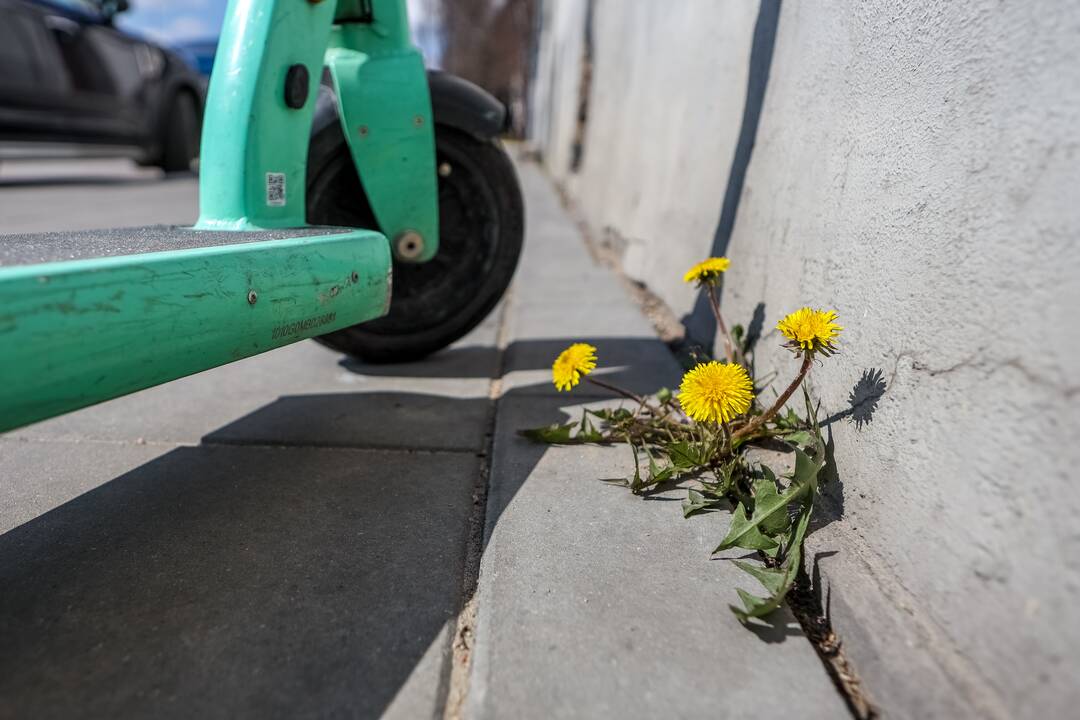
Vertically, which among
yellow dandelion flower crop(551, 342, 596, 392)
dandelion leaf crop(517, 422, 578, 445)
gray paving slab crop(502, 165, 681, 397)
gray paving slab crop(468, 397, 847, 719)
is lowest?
gray paving slab crop(468, 397, 847, 719)

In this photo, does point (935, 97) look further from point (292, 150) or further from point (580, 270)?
point (580, 270)

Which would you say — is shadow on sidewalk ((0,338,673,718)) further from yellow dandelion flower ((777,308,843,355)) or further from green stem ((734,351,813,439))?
yellow dandelion flower ((777,308,843,355))

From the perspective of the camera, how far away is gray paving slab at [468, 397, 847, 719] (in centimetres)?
78

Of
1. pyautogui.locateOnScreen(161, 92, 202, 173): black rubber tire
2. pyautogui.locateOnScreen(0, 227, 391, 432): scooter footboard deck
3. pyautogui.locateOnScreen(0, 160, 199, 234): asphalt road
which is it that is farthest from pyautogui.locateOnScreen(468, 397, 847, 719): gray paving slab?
pyautogui.locateOnScreen(161, 92, 202, 173): black rubber tire

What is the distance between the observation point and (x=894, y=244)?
1.00 m

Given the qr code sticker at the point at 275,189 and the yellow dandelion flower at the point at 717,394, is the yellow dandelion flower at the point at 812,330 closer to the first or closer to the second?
the yellow dandelion flower at the point at 717,394

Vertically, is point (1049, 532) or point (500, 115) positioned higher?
point (500, 115)

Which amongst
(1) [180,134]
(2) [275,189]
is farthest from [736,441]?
(1) [180,134]

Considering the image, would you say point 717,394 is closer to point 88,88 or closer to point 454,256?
point 454,256

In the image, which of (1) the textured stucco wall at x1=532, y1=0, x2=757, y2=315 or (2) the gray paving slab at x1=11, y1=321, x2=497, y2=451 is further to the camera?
(1) the textured stucco wall at x1=532, y1=0, x2=757, y2=315

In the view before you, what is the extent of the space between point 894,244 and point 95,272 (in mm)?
1089

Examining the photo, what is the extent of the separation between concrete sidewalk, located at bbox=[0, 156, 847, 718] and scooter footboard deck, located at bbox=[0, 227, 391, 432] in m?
0.29

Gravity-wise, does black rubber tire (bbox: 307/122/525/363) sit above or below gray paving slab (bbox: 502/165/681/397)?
above

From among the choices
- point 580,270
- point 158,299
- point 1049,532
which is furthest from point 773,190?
point 580,270
